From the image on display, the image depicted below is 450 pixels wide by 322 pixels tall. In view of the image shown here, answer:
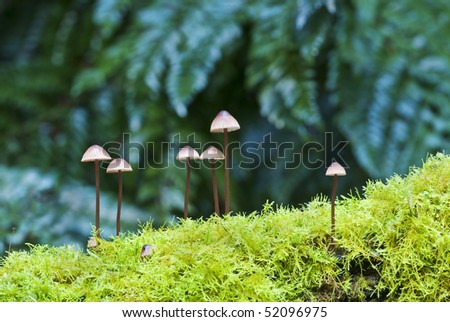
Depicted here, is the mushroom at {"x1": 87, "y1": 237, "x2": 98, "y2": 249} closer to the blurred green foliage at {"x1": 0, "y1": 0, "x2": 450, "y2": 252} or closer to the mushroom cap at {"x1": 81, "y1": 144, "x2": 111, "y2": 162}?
the mushroom cap at {"x1": 81, "y1": 144, "x2": 111, "y2": 162}

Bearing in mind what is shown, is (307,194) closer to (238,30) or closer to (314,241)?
(238,30)

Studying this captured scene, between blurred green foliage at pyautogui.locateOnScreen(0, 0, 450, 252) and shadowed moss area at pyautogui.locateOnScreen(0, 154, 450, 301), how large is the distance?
3.05ft

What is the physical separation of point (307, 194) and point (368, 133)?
1.75 ft

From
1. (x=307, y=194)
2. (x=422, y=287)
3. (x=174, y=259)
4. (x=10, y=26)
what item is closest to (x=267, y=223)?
(x=174, y=259)

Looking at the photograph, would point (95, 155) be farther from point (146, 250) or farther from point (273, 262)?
point (273, 262)

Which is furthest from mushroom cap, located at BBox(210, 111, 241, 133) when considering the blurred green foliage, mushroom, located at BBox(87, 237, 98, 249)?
the blurred green foliage

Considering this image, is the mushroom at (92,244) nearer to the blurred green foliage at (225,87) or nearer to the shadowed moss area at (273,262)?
the shadowed moss area at (273,262)

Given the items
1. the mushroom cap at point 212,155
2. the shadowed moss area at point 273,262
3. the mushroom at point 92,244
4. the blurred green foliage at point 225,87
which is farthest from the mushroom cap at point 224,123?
the blurred green foliage at point 225,87

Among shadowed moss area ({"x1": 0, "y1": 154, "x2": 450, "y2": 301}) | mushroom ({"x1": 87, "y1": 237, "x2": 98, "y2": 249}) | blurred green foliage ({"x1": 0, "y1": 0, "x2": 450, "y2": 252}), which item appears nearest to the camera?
shadowed moss area ({"x1": 0, "y1": 154, "x2": 450, "y2": 301})

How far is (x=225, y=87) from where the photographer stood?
8.13 ft

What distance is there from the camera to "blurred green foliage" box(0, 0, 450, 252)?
2.06 m

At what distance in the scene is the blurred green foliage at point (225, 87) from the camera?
6.75ft

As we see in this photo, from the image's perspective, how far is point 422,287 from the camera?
965 mm

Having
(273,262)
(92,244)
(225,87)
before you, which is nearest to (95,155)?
(92,244)
